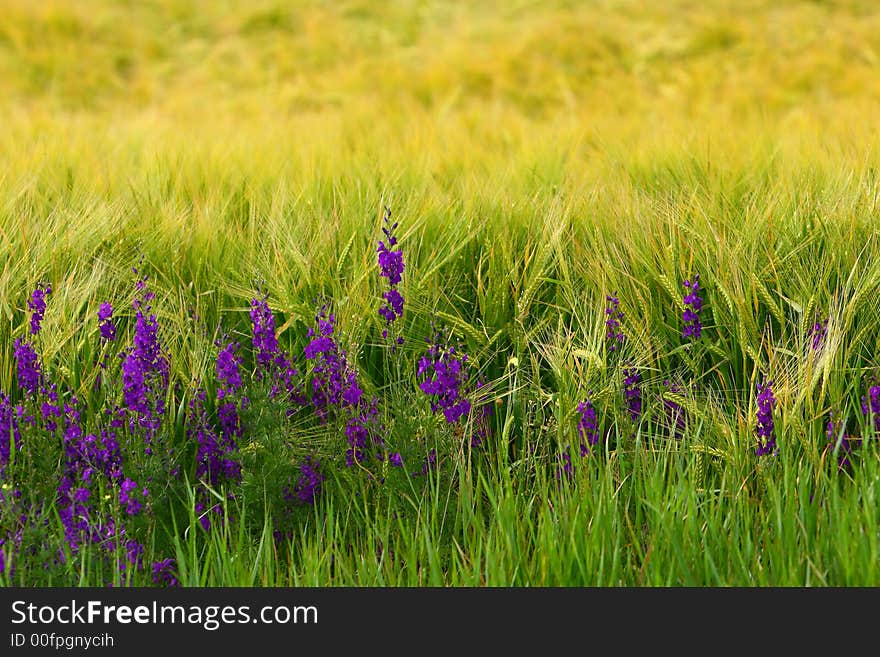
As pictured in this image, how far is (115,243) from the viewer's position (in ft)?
7.38

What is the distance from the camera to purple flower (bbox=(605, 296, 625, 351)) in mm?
1938

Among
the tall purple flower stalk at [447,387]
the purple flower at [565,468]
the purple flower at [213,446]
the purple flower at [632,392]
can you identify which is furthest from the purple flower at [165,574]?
the purple flower at [632,392]

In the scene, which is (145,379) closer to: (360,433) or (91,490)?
(91,490)

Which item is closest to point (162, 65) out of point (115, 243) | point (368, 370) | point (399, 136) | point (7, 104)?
point (7, 104)

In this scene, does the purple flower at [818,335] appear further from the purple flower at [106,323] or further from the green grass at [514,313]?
the purple flower at [106,323]

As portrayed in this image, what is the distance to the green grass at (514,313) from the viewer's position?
160 centimetres

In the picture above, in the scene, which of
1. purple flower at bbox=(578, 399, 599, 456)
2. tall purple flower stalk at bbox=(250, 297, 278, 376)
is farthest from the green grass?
tall purple flower stalk at bbox=(250, 297, 278, 376)

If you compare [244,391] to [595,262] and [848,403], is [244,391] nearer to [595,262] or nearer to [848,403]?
[595,262]

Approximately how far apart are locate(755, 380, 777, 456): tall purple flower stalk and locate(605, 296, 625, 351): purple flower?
0.29 metres

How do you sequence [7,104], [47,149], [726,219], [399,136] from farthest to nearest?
[7,104], [399,136], [47,149], [726,219]

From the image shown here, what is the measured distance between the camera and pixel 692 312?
6.55 feet

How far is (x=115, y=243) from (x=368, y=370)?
2.22 feet

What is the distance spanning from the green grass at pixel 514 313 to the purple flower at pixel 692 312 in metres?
0.04

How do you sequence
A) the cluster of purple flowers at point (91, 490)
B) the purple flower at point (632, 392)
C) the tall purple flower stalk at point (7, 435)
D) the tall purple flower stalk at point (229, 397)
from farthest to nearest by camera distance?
Result: the purple flower at point (632, 392) → the tall purple flower stalk at point (229, 397) → the tall purple flower stalk at point (7, 435) → the cluster of purple flowers at point (91, 490)
